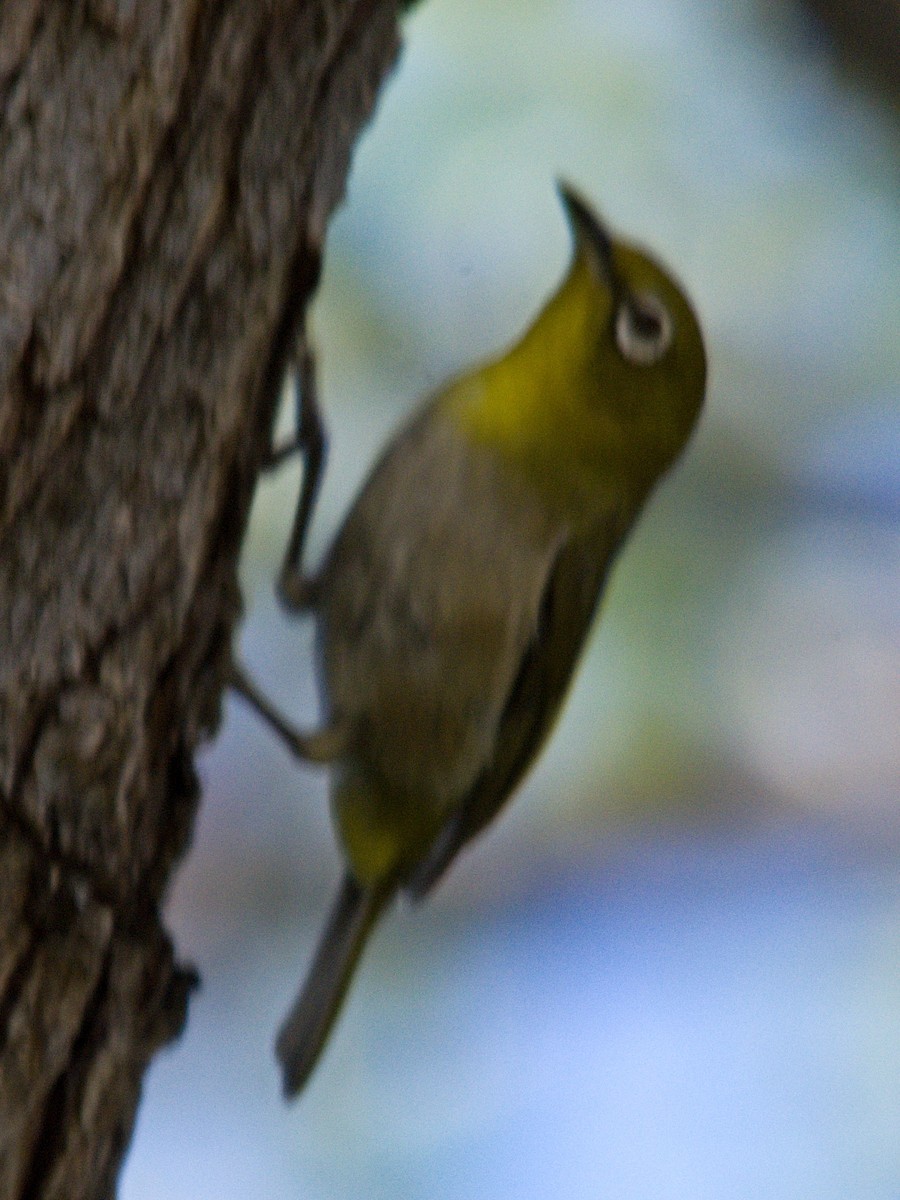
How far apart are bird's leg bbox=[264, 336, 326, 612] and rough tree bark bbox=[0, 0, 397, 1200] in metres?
0.47

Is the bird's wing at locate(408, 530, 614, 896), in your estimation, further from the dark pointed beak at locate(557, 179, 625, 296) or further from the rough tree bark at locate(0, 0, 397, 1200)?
the rough tree bark at locate(0, 0, 397, 1200)

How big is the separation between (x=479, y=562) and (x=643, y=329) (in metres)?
0.42

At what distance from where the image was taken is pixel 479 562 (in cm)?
275

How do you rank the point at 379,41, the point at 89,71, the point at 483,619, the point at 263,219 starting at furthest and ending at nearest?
the point at 483,619
the point at 379,41
the point at 263,219
the point at 89,71

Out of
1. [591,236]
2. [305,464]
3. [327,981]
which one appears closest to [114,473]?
[305,464]

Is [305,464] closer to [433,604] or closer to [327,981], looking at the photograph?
[433,604]

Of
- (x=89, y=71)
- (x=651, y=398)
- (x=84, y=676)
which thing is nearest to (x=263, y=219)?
(x=89, y=71)

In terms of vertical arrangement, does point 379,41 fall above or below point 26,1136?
above

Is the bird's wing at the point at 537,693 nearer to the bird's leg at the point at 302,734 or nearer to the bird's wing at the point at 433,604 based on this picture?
the bird's wing at the point at 433,604

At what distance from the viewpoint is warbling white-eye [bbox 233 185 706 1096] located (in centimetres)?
275

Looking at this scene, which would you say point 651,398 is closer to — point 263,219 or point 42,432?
point 263,219

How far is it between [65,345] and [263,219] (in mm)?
296

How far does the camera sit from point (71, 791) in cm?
175

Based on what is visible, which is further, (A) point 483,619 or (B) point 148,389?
(A) point 483,619
